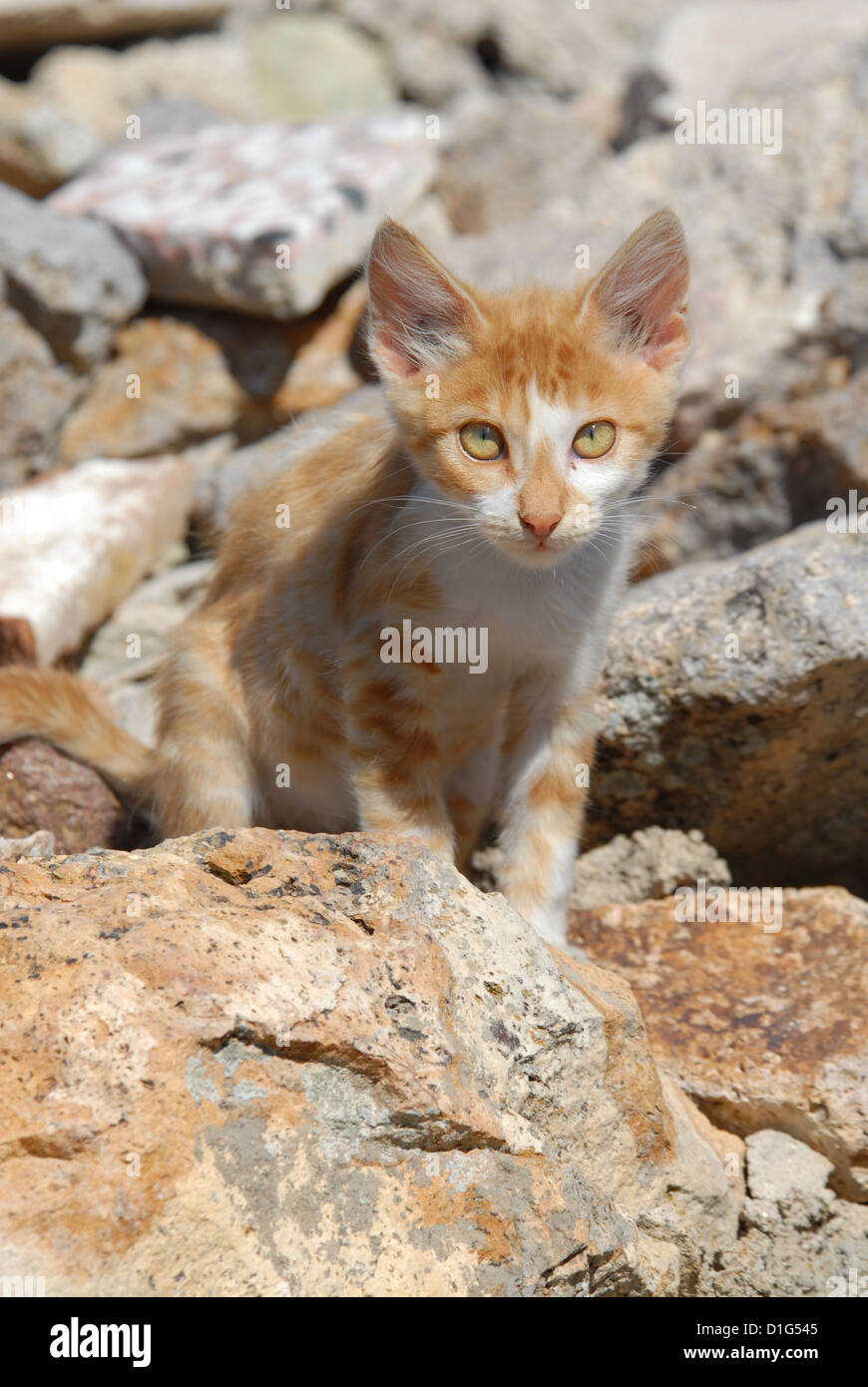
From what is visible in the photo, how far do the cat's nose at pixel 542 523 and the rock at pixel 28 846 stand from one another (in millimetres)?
1348

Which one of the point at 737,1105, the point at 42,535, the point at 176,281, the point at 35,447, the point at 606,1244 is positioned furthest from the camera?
the point at 176,281

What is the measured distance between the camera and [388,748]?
10.4ft

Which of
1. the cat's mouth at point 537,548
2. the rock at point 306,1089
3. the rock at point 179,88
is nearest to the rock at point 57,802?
the rock at point 306,1089

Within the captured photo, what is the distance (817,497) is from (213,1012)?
3875mm

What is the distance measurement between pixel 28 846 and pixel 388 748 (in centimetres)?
98

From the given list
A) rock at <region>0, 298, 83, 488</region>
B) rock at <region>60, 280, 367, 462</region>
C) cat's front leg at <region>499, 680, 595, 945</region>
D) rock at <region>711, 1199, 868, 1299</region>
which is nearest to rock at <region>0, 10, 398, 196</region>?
rock at <region>60, 280, 367, 462</region>

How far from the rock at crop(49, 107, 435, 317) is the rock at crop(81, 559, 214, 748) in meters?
1.65

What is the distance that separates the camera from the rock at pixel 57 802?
12.6ft

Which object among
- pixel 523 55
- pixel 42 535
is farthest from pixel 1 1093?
pixel 523 55

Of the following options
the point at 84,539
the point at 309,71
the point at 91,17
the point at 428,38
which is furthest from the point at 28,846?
the point at 428,38

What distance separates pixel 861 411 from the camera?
4863 millimetres

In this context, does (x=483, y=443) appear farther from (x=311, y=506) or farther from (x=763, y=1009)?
(x=763, y=1009)

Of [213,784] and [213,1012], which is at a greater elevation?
[213,784]
